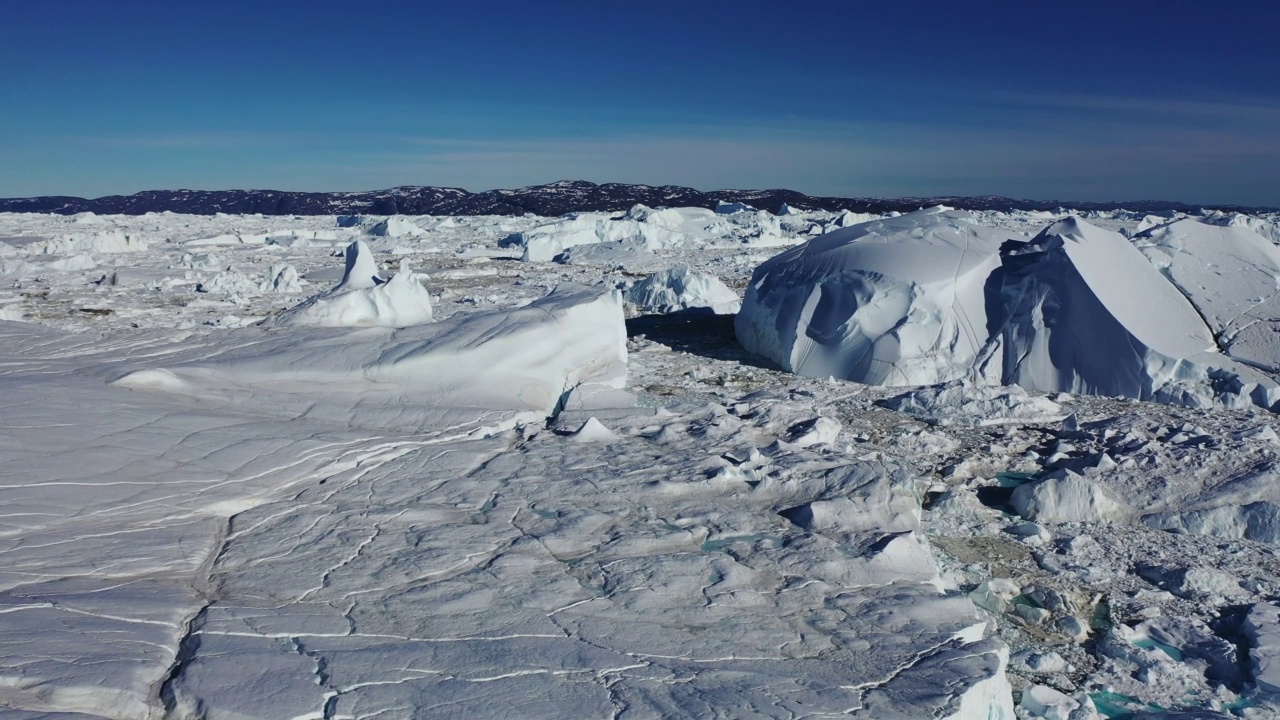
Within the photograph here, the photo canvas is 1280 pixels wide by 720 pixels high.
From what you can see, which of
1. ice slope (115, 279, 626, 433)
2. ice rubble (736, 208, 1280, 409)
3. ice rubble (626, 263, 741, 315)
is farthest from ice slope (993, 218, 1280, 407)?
ice rubble (626, 263, 741, 315)

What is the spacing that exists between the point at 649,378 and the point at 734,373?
89 centimetres

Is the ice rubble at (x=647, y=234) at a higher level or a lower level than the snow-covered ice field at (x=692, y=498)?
higher

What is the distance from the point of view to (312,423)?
6.01 meters

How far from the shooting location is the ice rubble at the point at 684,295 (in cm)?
1159

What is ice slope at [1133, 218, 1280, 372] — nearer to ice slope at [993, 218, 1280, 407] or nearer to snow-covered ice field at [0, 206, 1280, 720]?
snow-covered ice field at [0, 206, 1280, 720]

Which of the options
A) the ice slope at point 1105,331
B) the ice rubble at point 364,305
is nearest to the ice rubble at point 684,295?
the ice rubble at point 364,305

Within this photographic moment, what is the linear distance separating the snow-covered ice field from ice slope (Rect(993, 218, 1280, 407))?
0.03 metres

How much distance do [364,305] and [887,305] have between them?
513cm

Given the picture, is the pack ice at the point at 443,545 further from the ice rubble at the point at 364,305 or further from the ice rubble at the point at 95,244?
the ice rubble at the point at 95,244

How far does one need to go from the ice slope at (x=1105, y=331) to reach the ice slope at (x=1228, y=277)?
0.20m

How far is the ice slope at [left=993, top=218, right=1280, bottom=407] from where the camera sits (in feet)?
23.7

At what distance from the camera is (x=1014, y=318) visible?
7977 mm

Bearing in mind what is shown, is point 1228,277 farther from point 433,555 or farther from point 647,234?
point 647,234

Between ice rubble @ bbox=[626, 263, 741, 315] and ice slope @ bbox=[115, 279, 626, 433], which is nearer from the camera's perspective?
ice slope @ bbox=[115, 279, 626, 433]
